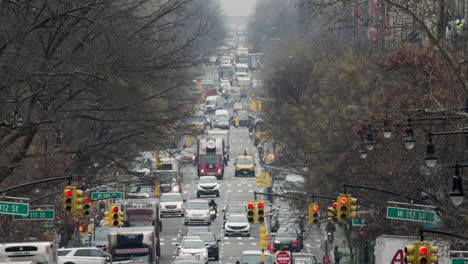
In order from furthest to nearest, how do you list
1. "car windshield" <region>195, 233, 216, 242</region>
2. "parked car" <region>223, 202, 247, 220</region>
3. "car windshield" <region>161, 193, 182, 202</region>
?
"car windshield" <region>161, 193, 182, 202</region>, "parked car" <region>223, 202, 247, 220</region>, "car windshield" <region>195, 233, 216, 242</region>

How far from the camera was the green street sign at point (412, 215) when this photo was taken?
30.9m

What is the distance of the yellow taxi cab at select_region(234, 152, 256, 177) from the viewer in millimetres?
94438

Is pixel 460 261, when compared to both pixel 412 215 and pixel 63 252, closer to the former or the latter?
pixel 412 215

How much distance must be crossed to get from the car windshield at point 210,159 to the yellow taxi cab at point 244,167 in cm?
344

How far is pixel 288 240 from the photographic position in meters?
60.1

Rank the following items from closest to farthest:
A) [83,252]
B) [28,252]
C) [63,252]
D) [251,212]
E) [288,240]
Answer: [28,252]
[63,252]
[83,252]
[251,212]
[288,240]

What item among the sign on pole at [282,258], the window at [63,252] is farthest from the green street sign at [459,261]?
the window at [63,252]

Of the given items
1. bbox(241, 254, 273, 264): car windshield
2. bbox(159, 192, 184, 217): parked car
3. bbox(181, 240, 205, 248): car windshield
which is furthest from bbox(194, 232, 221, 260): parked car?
bbox(159, 192, 184, 217): parked car

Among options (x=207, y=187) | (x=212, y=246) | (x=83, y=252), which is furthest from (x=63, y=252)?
(x=207, y=187)

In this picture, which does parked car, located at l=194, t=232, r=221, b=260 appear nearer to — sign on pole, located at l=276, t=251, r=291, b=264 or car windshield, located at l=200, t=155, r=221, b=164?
sign on pole, located at l=276, t=251, r=291, b=264

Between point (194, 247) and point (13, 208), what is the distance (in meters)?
24.0

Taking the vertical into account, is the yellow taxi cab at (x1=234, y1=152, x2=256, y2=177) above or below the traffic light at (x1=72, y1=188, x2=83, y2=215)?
above

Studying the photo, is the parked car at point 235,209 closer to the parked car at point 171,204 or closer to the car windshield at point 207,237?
the parked car at point 171,204

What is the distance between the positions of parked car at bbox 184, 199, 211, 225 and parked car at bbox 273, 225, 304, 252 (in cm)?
→ 845
